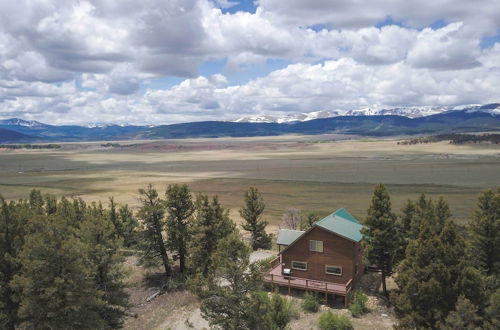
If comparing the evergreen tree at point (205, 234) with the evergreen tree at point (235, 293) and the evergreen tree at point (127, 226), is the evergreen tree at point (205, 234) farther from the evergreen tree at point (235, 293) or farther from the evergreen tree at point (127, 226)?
the evergreen tree at point (127, 226)

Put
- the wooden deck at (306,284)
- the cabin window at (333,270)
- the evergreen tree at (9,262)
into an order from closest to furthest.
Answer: the evergreen tree at (9,262)
the wooden deck at (306,284)
the cabin window at (333,270)

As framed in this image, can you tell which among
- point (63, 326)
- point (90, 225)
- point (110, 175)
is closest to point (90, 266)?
point (90, 225)

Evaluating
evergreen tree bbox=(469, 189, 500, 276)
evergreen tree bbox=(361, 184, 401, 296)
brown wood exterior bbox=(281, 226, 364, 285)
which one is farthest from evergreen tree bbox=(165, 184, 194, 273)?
evergreen tree bbox=(469, 189, 500, 276)

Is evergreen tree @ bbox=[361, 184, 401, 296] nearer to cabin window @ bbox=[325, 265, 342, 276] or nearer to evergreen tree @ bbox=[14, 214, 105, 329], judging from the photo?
cabin window @ bbox=[325, 265, 342, 276]

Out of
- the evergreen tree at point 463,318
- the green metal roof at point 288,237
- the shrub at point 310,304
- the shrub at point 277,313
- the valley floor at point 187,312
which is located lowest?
the valley floor at point 187,312

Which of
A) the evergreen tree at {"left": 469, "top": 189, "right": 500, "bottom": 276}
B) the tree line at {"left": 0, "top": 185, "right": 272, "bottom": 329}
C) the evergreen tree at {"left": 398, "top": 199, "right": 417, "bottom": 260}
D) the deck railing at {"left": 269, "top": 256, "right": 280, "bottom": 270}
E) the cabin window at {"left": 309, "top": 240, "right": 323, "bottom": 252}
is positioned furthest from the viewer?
the deck railing at {"left": 269, "top": 256, "right": 280, "bottom": 270}

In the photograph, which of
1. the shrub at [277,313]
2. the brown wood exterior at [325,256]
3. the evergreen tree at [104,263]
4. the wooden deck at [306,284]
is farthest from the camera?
the brown wood exterior at [325,256]

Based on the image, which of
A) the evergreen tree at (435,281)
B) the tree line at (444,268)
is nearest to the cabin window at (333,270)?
the tree line at (444,268)
